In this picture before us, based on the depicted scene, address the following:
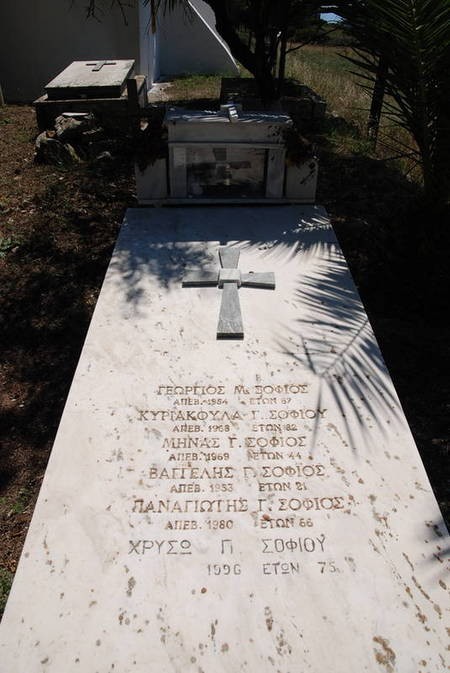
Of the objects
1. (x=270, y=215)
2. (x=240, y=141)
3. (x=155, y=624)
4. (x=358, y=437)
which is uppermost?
(x=240, y=141)

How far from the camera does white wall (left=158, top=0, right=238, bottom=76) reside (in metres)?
13.8

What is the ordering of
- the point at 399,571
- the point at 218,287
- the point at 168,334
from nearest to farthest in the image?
the point at 399,571 < the point at 168,334 < the point at 218,287

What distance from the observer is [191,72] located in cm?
1431

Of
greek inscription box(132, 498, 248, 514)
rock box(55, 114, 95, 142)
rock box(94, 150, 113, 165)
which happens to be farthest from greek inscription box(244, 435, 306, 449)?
rock box(55, 114, 95, 142)

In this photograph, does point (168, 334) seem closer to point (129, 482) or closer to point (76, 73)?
point (129, 482)

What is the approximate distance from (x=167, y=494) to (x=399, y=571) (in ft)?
3.27

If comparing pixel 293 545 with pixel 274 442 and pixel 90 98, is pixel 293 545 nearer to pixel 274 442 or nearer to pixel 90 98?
pixel 274 442

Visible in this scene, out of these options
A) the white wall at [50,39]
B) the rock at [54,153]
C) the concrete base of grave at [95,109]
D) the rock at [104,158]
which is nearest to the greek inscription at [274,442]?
the rock at [104,158]

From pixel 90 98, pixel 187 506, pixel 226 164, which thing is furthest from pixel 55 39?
pixel 187 506

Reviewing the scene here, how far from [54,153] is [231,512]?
557 centimetres

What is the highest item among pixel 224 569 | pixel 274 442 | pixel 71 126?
A: pixel 71 126

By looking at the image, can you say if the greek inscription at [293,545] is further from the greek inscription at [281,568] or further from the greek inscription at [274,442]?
the greek inscription at [274,442]

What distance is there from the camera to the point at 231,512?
230 centimetres

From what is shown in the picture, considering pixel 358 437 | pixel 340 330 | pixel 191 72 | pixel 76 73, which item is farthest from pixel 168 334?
pixel 191 72
